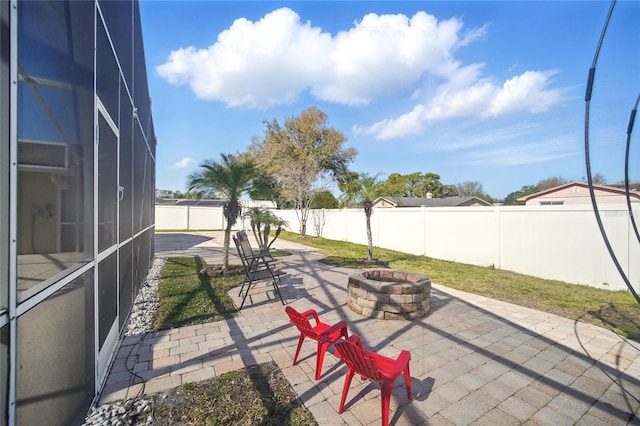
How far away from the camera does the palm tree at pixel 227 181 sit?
7008 millimetres

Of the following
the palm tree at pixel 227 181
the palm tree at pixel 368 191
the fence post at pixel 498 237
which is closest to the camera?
the palm tree at pixel 227 181

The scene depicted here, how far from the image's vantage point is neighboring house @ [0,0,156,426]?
1041mm

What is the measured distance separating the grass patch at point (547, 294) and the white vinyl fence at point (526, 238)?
34 centimetres

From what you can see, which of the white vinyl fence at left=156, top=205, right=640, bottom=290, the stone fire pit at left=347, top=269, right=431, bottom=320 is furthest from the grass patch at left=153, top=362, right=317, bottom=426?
the white vinyl fence at left=156, top=205, right=640, bottom=290

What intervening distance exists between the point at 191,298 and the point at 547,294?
6.70 meters

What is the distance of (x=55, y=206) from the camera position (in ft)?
4.79

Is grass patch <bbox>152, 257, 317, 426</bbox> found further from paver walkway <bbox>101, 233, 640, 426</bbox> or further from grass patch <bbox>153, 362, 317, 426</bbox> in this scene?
paver walkway <bbox>101, 233, 640, 426</bbox>

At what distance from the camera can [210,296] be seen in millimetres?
5180

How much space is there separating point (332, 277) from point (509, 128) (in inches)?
514

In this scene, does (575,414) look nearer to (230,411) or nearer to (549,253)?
(230,411)

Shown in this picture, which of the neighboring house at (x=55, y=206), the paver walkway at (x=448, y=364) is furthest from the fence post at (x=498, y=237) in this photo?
the neighboring house at (x=55, y=206)

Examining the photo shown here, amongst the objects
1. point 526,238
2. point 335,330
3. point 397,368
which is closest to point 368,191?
point 526,238

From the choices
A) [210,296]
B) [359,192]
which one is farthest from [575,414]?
[359,192]

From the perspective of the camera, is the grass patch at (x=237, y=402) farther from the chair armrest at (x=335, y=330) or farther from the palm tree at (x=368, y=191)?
the palm tree at (x=368, y=191)
